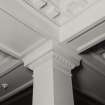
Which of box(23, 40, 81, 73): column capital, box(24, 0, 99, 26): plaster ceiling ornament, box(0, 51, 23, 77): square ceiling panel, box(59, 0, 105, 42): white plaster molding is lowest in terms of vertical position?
box(23, 40, 81, 73): column capital

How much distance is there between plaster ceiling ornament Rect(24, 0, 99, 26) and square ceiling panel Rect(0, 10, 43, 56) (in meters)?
0.28

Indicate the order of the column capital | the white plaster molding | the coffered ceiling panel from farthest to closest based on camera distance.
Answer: the coffered ceiling panel
the column capital
the white plaster molding

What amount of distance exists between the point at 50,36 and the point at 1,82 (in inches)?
67.1

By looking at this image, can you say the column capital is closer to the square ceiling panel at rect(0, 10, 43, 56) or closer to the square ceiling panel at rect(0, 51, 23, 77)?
the square ceiling panel at rect(0, 10, 43, 56)

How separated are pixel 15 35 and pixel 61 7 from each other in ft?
2.22

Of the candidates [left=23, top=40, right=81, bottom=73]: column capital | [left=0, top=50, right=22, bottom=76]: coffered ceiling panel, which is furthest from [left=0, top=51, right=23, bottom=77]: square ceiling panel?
[left=23, top=40, right=81, bottom=73]: column capital

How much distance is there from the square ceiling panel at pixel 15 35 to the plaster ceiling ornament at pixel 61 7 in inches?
11.0

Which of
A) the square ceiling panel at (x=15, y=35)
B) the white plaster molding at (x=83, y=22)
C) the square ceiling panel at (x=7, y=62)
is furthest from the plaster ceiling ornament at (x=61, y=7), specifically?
the square ceiling panel at (x=7, y=62)

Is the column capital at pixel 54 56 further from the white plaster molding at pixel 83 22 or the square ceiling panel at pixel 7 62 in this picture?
the square ceiling panel at pixel 7 62

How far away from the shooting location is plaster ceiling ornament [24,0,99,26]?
241 cm

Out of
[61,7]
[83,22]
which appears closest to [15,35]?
[61,7]

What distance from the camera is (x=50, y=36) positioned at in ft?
8.62

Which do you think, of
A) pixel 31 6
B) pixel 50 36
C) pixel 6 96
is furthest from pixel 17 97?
pixel 31 6

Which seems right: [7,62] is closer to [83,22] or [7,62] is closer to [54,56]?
[54,56]
